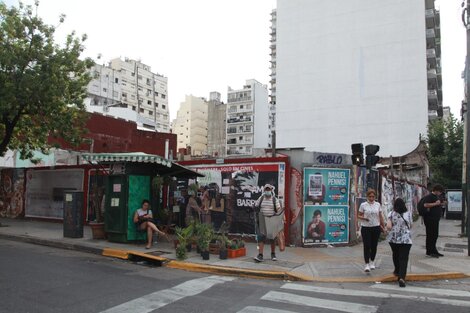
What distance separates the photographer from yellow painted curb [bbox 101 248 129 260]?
10.8 m

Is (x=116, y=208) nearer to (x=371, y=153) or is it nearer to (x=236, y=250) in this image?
(x=236, y=250)

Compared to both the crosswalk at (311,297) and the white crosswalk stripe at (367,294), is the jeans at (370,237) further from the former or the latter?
the white crosswalk stripe at (367,294)

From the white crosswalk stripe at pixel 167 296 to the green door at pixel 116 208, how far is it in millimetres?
4710

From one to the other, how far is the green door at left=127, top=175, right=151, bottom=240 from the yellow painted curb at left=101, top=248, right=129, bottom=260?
3.52 feet

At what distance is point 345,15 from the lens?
5138 cm

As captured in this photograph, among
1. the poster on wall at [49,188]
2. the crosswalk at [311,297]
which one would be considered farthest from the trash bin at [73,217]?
the crosswalk at [311,297]

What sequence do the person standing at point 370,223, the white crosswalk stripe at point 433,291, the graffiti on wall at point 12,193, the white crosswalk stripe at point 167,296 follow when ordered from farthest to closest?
the graffiti on wall at point 12,193 → the person standing at point 370,223 → the white crosswalk stripe at point 433,291 → the white crosswalk stripe at point 167,296

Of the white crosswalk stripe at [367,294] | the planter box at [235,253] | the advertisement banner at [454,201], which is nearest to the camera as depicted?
the white crosswalk stripe at [367,294]

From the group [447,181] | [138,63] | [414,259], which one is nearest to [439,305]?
[414,259]

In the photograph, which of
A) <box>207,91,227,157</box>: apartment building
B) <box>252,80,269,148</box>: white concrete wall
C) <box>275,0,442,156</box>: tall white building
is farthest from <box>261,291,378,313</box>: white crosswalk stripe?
<box>207,91,227,157</box>: apartment building

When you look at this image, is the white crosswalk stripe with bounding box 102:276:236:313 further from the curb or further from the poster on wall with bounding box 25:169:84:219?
the poster on wall with bounding box 25:169:84:219

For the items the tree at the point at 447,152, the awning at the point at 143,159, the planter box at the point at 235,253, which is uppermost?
the tree at the point at 447,152

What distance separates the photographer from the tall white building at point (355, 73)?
4591 centimetres

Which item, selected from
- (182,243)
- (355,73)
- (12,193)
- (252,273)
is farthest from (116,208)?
(355,73)
